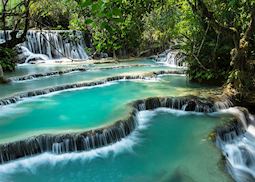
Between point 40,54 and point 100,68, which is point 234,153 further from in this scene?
point 40,54

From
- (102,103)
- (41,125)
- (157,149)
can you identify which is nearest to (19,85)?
(102,103)

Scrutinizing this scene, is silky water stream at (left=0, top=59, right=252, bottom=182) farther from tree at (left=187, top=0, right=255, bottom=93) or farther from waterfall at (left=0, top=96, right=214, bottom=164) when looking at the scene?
tree at (left=187, top=0, right=255, bottom=93)

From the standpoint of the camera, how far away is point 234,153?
6.50 m

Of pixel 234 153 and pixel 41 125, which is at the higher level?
pixel 41 125

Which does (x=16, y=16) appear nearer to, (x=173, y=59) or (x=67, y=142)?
(x=173, y=59)

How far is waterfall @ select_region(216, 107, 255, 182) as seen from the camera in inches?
230

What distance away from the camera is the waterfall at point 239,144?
5834 mm

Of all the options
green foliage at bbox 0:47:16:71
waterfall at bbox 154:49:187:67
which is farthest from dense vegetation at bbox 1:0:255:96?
waterfall at bbox 154:49:187:67

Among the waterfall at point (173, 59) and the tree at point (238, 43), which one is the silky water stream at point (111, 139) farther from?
the waterfall at point (173, 59)

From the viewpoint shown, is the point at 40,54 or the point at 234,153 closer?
the point at 234,153

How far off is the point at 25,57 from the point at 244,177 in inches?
581

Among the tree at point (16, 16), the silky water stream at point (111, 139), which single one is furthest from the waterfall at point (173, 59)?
the silky water stream at point (111, 139)

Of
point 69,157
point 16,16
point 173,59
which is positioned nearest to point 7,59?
point 16,16

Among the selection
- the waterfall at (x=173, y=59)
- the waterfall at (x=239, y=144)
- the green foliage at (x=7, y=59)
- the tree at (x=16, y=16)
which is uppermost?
the tree at (x=16, y=16)
